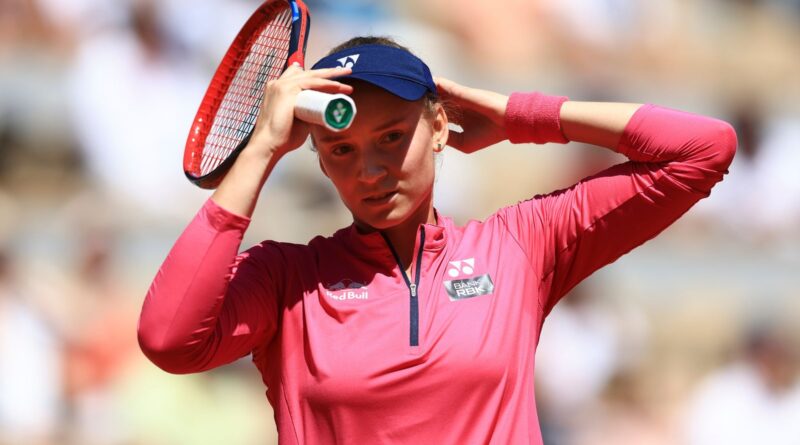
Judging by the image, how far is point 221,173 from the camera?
84.9 inches

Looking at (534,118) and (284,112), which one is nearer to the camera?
(284,112)

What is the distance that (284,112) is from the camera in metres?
1.97

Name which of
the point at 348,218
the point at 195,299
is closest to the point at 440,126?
the point at 195,299

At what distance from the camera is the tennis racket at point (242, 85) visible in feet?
7.17

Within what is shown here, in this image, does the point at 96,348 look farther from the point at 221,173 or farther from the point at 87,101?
the point at 221,173

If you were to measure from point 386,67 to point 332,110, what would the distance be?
0.22 m

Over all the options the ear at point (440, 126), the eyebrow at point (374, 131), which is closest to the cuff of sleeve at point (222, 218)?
the eyebrow at point (374, 131)

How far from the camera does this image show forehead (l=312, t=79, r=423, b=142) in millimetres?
2021

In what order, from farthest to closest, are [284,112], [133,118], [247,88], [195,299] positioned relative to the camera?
[133,118] → [247,88] → [284,112] → [195,299]

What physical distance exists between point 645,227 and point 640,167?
13cm

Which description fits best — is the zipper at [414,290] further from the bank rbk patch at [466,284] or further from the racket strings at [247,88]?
the racket strings at [247,88]

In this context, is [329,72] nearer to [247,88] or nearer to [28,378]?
[247,88]

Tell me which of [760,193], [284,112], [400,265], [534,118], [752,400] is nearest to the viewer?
[284,112]

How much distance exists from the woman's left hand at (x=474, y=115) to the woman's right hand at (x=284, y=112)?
0.36 meters
